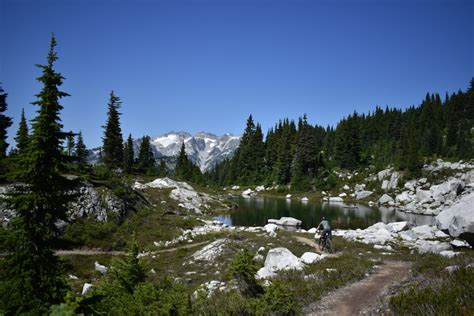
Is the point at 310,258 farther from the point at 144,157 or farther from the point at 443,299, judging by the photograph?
the point at 144,157

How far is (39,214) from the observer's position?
9797 millimetres

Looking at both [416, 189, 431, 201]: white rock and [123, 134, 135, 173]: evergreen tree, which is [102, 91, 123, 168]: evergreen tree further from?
[416, 189, 431, 201]: white rock

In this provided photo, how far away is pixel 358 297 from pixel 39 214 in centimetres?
1226

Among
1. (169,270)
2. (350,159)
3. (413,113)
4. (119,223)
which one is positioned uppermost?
(413,113)

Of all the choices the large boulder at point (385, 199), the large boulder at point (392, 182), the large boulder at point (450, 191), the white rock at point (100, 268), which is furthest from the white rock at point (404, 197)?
the white rock at point (100, 268)

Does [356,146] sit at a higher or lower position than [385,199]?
higher

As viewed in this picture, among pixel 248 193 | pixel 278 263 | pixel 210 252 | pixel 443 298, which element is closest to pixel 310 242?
pixel 278 263

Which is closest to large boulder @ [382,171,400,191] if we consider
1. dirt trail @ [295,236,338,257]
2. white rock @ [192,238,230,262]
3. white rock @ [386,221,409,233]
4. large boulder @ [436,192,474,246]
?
white rock @ [386,221,409,233]

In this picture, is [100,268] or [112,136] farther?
[112,136]

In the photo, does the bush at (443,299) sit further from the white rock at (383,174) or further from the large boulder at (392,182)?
the white rock at (383,174)

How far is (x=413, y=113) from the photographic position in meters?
138

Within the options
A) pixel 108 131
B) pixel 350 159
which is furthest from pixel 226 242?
pixel 350 159

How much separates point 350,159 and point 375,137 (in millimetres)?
39903

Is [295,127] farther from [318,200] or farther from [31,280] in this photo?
[31,280]
